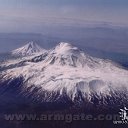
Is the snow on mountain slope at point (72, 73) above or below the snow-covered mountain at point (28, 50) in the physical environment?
below

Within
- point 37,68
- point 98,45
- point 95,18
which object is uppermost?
point 95,18

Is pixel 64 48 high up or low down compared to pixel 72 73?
up

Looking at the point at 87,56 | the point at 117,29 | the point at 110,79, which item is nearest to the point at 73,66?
the point at 87,56

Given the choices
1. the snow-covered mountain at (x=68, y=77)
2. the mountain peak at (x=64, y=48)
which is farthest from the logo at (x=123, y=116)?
the mountain peak at (x=64, y=48)

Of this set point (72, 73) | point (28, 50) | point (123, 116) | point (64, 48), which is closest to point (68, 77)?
point (72, 73)

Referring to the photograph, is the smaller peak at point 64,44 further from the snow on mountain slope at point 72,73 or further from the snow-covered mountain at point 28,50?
the snow-covered mountain at point 28,50

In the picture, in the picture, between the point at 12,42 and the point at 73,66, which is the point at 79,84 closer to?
the point at 73,66

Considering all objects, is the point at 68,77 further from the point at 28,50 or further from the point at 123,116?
the point at 123,116
